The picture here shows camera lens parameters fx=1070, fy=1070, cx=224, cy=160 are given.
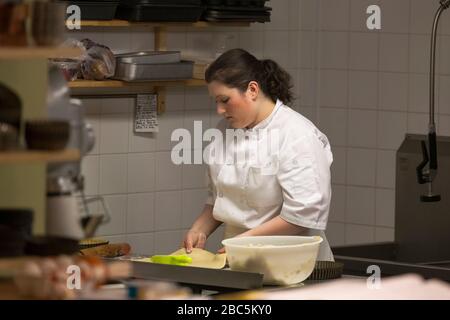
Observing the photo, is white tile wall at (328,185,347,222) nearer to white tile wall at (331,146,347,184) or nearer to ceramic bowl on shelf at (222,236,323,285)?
white tile wall at (331,146,347,184)

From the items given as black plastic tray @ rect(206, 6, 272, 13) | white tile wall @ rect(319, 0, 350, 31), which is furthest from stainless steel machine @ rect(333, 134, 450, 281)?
black plastic tray @ rect(206, 6, 272, 13)

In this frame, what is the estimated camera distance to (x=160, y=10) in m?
4.70

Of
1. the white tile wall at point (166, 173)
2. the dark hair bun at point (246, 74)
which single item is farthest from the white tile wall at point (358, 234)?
the dark hair bun at point (246, 74)

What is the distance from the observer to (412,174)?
14.9 feet

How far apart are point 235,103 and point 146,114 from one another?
122cm

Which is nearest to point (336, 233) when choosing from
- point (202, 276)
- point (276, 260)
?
point (276, 260)

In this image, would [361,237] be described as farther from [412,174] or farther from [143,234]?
[143,234]

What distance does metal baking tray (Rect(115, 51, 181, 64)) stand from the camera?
15.3 feet

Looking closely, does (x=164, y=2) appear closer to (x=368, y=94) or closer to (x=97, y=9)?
(x=97, y=9)

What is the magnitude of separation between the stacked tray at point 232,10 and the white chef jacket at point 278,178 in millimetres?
1047

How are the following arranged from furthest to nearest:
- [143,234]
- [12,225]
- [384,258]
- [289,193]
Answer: [143,234] < [384,258] < [289,193] < [12,225]

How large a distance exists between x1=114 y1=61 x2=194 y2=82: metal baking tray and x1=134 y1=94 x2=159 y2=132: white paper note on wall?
8.6 inches
